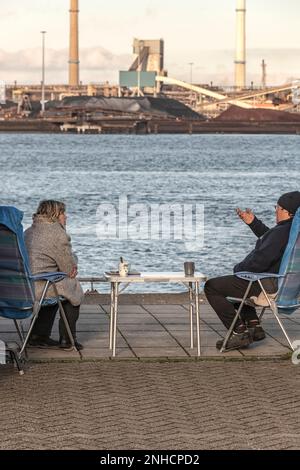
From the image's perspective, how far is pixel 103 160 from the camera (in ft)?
262

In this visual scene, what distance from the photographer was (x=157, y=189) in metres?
49.0

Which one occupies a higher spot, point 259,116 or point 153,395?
point 259,116

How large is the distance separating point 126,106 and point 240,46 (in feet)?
75.5

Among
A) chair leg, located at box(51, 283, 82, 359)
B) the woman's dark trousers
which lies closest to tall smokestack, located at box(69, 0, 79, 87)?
the woman's dark trousers

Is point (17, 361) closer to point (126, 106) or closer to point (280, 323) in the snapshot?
point (280, 323)

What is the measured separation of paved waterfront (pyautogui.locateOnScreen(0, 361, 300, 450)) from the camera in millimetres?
5973

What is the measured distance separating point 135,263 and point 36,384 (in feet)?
51.3

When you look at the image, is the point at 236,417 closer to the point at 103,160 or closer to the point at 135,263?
the point at 135,263

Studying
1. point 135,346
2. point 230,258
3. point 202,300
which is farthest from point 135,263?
point 135,346

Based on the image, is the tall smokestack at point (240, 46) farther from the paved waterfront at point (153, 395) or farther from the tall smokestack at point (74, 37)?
the paved waterfront at point (153, 395)

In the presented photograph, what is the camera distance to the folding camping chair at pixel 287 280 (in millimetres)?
8086

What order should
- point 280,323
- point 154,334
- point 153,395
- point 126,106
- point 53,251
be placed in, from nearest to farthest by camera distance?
1. point 153,395
2. point 280,323
3. point 53,251
4. point 154,334
5. point 126,106

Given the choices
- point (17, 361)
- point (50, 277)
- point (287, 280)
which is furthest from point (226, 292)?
point (17, 361)

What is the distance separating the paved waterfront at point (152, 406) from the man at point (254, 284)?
1.50 ft
